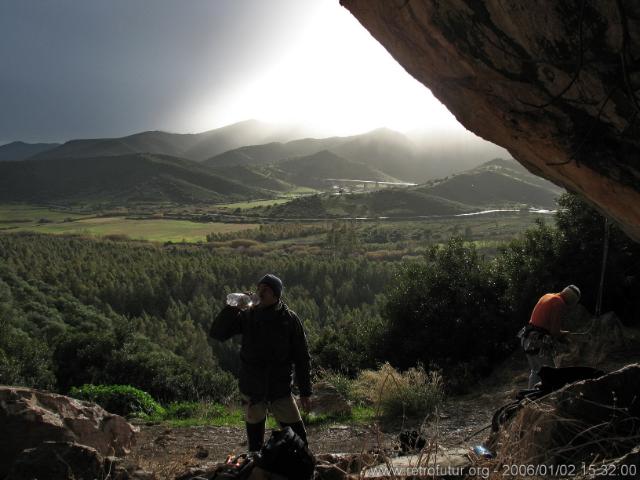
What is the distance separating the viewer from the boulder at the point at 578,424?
156 inches

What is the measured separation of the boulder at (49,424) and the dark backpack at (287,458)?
8.51 feet

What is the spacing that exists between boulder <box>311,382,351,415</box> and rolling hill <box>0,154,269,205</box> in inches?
5642

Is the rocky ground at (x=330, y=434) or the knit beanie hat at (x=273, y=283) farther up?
the knit beanie hat at (x=273, y=283)

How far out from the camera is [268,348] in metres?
5.23

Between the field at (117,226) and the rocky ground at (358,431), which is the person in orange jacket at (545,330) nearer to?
the rocky ground at (358,431)

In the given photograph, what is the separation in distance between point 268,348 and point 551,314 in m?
4.76

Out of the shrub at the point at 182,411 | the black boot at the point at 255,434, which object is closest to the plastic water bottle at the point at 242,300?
the black boot at the point at 255,434

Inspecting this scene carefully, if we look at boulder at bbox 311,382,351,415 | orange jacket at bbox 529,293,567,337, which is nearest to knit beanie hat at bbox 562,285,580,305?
orange jacket at bbox 529,293,567,337

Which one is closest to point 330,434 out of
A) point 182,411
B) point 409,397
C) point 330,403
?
point 330,403

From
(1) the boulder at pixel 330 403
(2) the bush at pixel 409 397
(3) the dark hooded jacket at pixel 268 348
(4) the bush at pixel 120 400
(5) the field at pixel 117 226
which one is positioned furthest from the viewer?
(5) the field at pixel 117 226

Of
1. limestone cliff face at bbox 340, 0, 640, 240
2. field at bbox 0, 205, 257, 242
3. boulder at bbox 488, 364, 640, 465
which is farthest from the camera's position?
field at bbox 0, 205, 257, 242

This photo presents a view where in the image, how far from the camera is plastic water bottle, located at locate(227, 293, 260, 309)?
5.34 m

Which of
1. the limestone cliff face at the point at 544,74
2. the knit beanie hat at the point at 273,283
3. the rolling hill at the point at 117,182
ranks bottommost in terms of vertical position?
the knit beanie hat at the point at 273,283

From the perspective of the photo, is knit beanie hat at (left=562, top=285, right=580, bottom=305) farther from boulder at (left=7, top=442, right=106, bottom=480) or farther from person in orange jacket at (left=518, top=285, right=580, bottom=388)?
boulder at (left=7, top=442, right=106, bottom=480)
